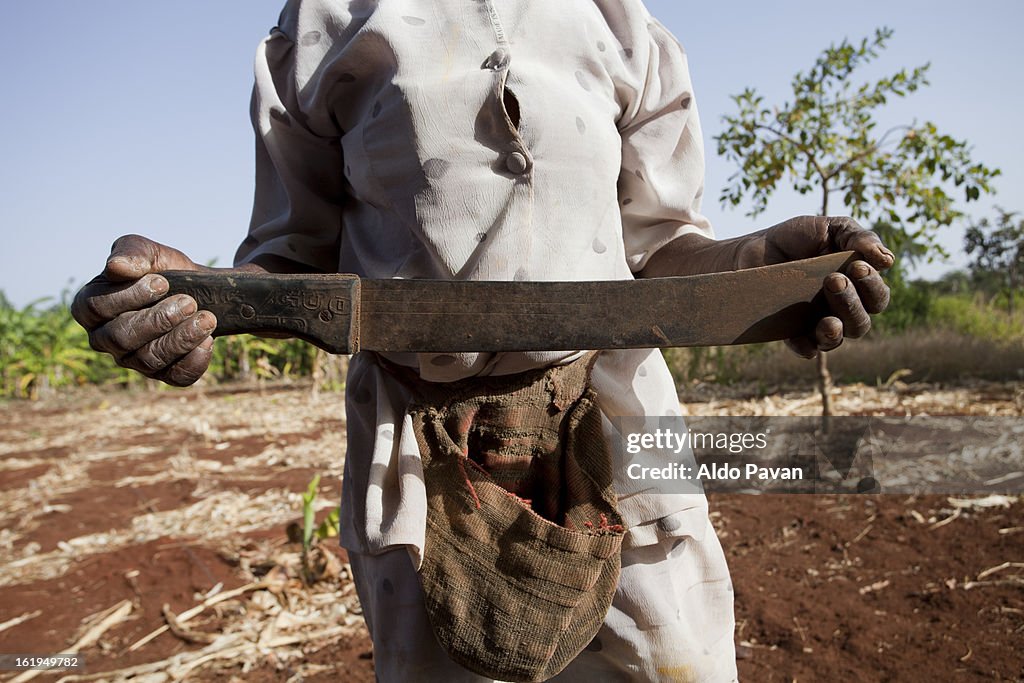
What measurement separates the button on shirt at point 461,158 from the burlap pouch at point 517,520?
6cm

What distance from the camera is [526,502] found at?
1.27m

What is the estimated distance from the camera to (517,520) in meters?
1.24

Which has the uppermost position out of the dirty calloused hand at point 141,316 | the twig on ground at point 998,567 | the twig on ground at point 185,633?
the dirty calloused hand at point 141,316

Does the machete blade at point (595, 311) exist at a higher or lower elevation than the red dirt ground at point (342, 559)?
higher

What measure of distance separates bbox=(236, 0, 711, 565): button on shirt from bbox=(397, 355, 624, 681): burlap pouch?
60mm

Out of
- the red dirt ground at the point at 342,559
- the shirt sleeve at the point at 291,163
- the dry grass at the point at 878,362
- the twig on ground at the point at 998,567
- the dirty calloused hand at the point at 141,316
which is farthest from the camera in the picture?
the dry grass at the point at 878,362

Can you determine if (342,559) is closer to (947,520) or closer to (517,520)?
(517,520)

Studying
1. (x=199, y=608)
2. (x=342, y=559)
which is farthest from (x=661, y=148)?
(x=342, y=559)

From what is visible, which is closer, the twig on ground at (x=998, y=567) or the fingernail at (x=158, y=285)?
the fingernail at (x=158, y=285)

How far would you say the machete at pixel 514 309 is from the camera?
1101 mm

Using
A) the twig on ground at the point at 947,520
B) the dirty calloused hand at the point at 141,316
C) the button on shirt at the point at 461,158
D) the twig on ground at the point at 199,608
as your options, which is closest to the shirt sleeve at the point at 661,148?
the button on shirt at the point at 461,158

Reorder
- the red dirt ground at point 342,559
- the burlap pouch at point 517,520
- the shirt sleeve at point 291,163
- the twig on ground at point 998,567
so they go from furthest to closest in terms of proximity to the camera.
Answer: the twig on ground at point 998,567 → the red dirt ground at point 342,559 → the shirt sleeve at point 291,163 → the burlap pouch at point 517,520

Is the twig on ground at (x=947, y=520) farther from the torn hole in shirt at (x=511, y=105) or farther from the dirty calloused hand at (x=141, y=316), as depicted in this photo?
the dirty calloused hand at (x=141, y=316)

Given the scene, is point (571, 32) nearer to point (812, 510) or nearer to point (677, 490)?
point (677, 490)
